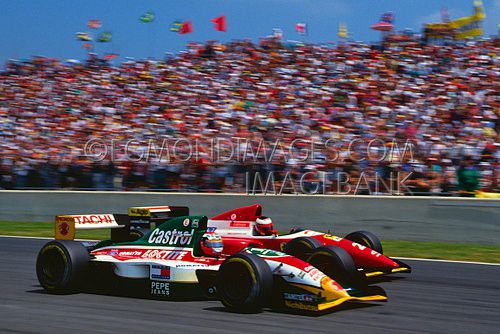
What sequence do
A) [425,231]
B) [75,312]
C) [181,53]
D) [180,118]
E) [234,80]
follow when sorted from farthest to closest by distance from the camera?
[181,53] < [234,80] < [180,118] < [425,231] < [75,312]

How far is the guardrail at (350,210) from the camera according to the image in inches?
548

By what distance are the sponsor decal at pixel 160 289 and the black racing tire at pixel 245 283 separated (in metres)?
0.80

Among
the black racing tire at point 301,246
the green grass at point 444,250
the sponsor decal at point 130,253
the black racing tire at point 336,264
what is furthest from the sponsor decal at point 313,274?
the green grass at point 444,250

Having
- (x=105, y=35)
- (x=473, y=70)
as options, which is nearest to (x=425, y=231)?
(x=473, y=70)

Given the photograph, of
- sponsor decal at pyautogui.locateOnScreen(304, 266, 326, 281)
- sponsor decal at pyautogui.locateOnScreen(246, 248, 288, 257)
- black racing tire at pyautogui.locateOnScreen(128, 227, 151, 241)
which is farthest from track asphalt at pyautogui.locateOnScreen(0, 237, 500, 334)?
black racing tire at pyautogui.locateOnScreen(128, 227, 151, 241)

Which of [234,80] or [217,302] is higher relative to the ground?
[234,80]

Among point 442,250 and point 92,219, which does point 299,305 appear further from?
point 442,250

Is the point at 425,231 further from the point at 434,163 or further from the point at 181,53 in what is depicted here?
the point at 181,53

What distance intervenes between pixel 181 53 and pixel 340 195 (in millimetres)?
12404

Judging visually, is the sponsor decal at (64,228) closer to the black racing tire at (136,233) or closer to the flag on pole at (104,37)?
the black racing tire at (136,233)

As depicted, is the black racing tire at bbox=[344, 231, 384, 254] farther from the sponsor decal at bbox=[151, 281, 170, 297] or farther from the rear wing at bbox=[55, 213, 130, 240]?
the sponsor decal at bbox=[151, 281, 170, 297]

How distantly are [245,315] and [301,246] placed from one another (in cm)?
291

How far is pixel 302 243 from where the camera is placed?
992cm

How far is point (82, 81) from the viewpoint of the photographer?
26.6 metres
